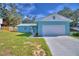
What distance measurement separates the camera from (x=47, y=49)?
259 centimetres

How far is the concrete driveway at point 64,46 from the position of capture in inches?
100

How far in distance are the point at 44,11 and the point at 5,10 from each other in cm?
58

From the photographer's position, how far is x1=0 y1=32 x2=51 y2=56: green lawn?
2.56 meters

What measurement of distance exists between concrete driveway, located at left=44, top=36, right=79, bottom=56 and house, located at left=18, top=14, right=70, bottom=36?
0.10 meters

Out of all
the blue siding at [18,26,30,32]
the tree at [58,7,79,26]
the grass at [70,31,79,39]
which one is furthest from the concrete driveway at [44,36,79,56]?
the blue siding at [18,26,30,32]

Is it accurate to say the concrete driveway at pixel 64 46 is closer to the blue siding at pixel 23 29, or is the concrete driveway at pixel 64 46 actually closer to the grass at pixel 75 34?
the grass at pixel 75 34

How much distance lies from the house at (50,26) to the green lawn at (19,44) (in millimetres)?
110

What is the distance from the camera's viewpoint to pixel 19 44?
102 inches

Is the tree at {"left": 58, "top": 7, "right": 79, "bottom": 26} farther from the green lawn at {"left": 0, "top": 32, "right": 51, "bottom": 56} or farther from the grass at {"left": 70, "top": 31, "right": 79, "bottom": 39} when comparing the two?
the green lawn at {"left": 0, "top": 32, "right": 51, "bottom": 56}

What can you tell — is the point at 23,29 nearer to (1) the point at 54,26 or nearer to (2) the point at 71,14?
(1) the point at 54,26

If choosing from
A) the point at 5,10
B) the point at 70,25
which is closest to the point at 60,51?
the point at 70,25

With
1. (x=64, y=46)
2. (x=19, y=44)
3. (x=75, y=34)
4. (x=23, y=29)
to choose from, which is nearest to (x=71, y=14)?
(x=75, y=34)

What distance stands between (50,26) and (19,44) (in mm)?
542

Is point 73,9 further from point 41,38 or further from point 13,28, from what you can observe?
point 13,28
